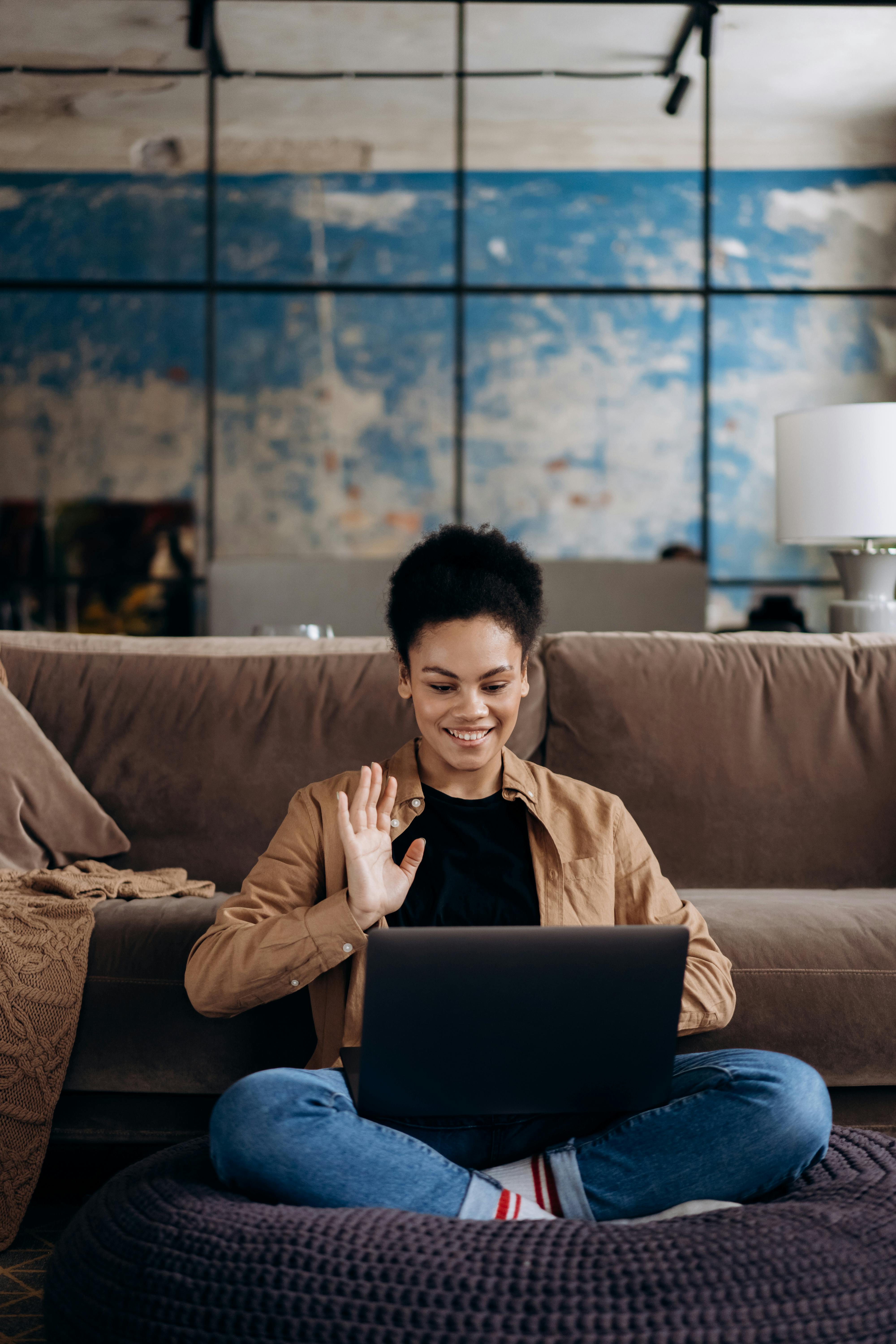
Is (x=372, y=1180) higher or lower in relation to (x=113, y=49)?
lower

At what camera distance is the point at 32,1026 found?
1.41m

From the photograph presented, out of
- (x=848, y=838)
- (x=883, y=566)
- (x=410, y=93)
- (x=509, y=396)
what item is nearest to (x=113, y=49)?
(x=410, y=93)

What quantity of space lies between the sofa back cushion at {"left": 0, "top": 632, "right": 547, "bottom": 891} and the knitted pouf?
0.94 meters

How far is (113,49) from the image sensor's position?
196 inches

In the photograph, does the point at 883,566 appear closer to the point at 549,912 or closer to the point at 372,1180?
the point at 549,912

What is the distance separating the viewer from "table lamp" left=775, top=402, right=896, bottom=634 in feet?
8.73

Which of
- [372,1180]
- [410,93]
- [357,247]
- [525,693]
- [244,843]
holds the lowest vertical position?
[372,1180]

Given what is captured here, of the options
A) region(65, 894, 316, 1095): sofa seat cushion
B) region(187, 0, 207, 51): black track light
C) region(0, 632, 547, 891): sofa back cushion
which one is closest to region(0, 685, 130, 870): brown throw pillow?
region(0, 632, 547, 891): sofa back cushion

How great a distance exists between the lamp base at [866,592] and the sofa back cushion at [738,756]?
0.55 meters

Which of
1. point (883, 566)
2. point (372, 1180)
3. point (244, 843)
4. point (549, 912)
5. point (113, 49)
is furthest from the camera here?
point (113, 49)

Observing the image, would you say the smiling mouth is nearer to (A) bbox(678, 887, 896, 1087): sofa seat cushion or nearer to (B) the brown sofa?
(A) bbox(678, 887, 896, 1087): sofa seat cushion

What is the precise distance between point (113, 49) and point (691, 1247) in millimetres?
5509

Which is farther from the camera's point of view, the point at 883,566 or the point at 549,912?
the point at 883,566

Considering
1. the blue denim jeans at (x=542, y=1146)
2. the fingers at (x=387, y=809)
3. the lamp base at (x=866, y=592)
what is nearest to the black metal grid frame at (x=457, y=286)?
the lamp base at (x=866, y=592)
